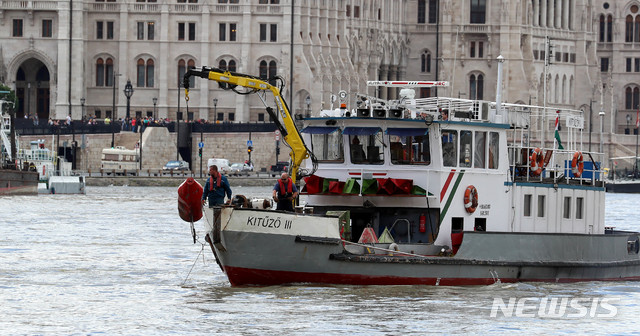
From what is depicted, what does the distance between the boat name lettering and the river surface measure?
167 cm

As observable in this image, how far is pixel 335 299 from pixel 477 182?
5.42 m

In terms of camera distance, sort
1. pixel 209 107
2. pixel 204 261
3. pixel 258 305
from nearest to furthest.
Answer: pixel 258 305 < pixel 204 261 < pixel 209 107

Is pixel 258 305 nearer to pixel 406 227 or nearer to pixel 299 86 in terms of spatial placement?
pixel 406 227

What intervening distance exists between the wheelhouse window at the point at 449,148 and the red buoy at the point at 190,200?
610cm

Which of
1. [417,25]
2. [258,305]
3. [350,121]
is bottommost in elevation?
[258,305]

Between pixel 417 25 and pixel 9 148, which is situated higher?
pixel 417 25

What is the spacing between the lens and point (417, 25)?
559ft

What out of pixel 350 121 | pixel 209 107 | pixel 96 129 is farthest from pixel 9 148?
pixel 350 121

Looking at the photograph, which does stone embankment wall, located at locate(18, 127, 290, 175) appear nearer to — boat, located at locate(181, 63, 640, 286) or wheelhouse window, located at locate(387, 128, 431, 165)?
boat, located at locate(181, 63, 640, 286)

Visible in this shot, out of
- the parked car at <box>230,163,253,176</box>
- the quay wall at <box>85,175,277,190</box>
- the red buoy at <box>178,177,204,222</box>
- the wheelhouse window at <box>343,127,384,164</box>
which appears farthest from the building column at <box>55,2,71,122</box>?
the red buoy at <box>178,177,204,222</box>

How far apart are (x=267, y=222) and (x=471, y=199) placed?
576cm

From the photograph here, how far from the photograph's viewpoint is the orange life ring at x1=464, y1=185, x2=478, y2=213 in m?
45.8

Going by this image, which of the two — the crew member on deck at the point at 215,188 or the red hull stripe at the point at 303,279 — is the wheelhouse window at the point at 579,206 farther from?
the crew member on deck at the point at 215,188

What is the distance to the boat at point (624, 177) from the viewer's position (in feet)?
456
